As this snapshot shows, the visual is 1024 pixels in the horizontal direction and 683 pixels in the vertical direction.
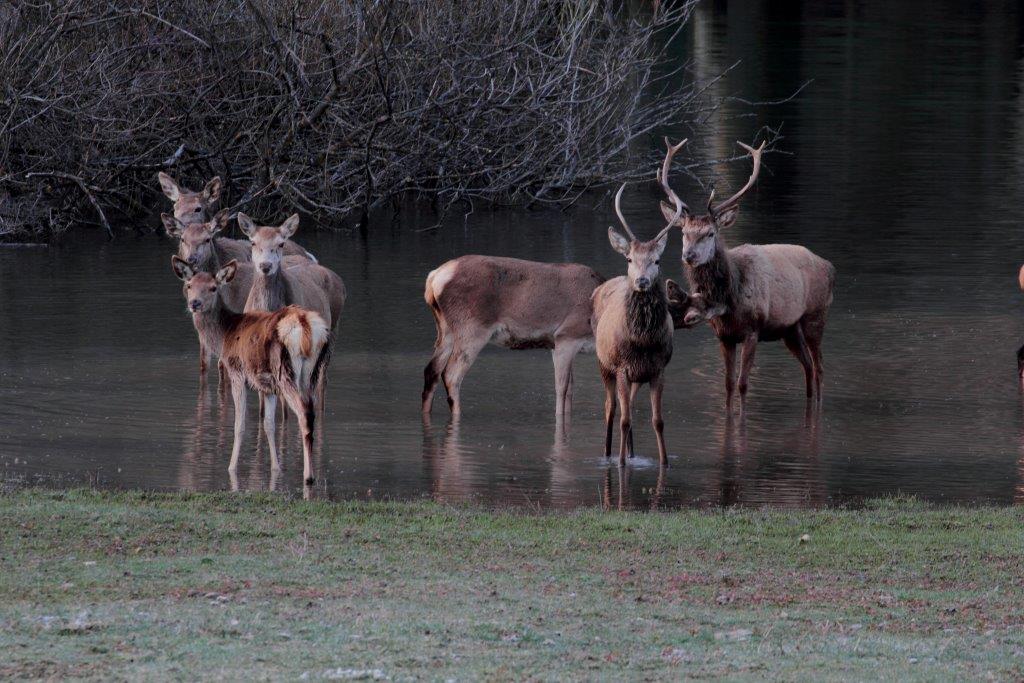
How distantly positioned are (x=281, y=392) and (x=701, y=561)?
3.63 metres

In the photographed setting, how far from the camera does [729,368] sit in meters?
14.5

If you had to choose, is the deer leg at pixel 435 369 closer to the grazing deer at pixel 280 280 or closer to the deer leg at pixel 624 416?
the grazing deer at pixel 280 280

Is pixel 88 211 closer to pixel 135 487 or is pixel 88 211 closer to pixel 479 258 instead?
pixel 479 258

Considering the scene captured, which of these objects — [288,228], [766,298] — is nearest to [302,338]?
[288,228]

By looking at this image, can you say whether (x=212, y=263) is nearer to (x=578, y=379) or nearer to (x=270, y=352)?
(x=578, y=379)

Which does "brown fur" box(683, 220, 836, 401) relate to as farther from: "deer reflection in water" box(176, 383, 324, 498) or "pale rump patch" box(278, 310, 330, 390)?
"pale rump patch" box(278, 310, 330, 390)

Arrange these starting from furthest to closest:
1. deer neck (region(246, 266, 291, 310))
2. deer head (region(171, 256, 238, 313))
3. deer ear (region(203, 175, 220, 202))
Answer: deer ear (region(203, 175, 220, 202)) → deer neck (region(246, 266, 291, 310)) → deer head (region(171, 256, 238, 313))

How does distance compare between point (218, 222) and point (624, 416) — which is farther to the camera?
point (218, 222)

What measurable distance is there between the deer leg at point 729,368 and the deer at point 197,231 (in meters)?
3.60

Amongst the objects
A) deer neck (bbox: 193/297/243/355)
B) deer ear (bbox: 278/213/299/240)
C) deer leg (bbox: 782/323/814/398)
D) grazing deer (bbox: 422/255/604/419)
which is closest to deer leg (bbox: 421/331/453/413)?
grazing deer (bbox: 422/255/604/419)

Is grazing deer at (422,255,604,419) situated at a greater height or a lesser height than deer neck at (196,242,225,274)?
lesser

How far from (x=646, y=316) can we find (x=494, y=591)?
4345mm

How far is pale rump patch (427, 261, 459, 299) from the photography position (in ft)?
47.7

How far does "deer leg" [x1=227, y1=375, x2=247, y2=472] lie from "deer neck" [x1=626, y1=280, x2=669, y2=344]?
2.62m
